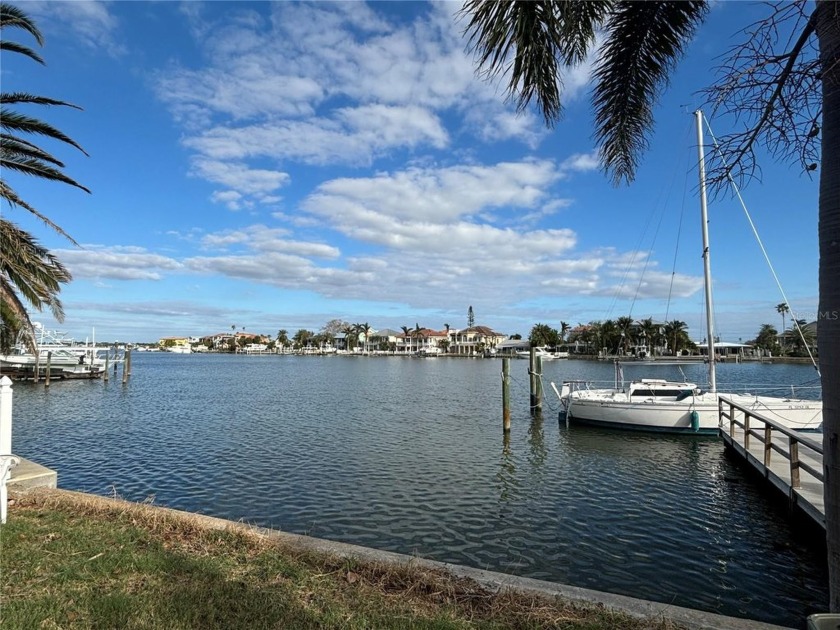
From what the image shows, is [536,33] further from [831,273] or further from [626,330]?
[626,330]

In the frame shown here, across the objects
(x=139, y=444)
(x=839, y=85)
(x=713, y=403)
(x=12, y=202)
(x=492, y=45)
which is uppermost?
(x=12, y=202)

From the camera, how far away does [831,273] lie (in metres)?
3.29

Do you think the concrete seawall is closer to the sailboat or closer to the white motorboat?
the sailboat

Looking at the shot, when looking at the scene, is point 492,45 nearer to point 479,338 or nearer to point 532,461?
point 532,461

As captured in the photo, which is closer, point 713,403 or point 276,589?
point 276,589

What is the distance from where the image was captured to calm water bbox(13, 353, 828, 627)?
8914 mm

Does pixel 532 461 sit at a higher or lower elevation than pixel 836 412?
lower

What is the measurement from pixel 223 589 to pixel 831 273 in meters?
5.59

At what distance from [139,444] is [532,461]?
1557 cm

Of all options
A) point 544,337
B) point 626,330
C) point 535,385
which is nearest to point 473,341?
point 544,337

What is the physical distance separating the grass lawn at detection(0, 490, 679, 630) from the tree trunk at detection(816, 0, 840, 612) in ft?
6.00

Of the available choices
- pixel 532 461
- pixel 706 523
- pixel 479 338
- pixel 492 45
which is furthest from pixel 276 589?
pixel 479 338

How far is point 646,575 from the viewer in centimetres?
863

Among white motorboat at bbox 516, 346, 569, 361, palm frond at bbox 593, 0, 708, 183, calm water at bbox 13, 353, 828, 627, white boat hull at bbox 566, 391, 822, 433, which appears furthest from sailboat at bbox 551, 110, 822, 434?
white motorboat at bbox 516, 346, 569, 361
